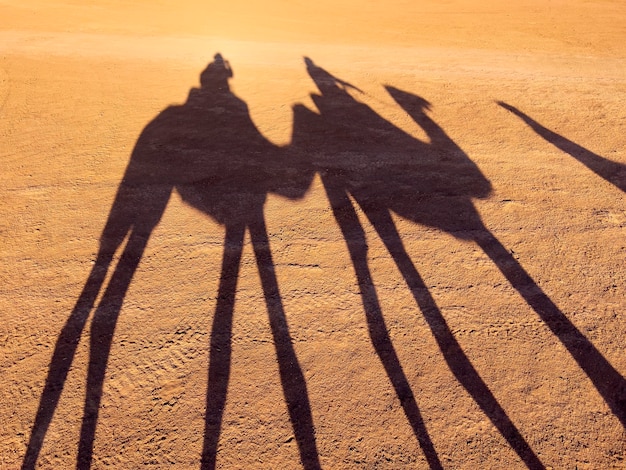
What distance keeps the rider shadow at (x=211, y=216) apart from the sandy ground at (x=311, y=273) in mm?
24

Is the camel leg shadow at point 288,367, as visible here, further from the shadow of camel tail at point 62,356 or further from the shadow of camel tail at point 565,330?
the shadow of camel tail at point 565,330

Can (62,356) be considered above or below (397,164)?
below

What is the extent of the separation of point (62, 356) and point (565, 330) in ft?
13.9

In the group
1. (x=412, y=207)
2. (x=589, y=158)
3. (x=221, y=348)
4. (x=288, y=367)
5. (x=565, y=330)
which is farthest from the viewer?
(x=589, y=158)

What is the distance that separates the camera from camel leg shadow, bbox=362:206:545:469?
3203 mm

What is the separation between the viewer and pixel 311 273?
448 centimetres

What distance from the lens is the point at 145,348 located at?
3.72 meters

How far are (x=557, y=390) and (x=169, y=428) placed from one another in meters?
2.93

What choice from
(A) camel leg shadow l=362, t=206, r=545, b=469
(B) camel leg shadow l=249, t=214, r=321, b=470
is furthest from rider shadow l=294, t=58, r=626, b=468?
(B) camel leg shadow l=249, t=214, r=321, b=470

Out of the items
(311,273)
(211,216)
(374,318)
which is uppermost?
(211,216)

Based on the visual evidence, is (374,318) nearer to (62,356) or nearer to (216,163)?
(62,356)

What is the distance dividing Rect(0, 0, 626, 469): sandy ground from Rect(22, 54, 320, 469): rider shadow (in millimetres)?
24

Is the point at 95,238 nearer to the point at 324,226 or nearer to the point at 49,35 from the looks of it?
the point at 324,226

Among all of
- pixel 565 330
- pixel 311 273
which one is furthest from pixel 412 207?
pixel 565 330
